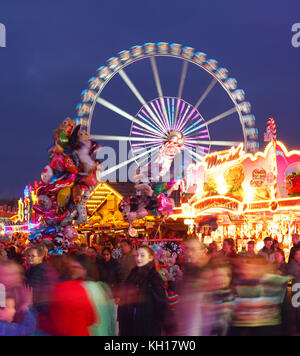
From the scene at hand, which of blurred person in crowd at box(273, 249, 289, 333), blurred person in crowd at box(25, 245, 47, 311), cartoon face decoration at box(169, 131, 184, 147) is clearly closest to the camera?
blurred person in crowd at box(25, 245, 47, 311)

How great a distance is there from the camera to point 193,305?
4605mm

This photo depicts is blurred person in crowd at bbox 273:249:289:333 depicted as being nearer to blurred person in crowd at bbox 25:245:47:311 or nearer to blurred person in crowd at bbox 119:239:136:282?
blurred person in crowd at bbox 119:239:136:282

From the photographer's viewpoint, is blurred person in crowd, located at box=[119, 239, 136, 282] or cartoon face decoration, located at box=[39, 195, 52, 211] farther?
cartoon face decoration, located at box=[39, 195, 52, 211]

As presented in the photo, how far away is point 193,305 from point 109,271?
2.68 meters

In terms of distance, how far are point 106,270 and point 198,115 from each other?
16322 mm

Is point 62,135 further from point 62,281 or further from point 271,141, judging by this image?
point 62,281

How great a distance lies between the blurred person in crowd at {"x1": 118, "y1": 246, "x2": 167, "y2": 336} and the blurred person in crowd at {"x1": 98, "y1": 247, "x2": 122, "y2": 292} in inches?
31.4

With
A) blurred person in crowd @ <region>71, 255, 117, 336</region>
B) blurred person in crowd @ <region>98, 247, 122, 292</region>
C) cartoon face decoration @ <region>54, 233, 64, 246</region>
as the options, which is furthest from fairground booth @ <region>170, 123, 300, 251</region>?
blurred person in crowd @ <region>71, 255, 117, 336</region>

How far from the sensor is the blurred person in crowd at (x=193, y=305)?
461cm

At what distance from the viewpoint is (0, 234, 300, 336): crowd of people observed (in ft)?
13.5

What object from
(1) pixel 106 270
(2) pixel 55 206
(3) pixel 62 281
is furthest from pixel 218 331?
(2) pixel 55 206

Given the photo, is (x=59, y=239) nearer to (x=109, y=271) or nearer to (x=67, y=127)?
(x=67, y=127)

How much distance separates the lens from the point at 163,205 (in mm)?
17094
